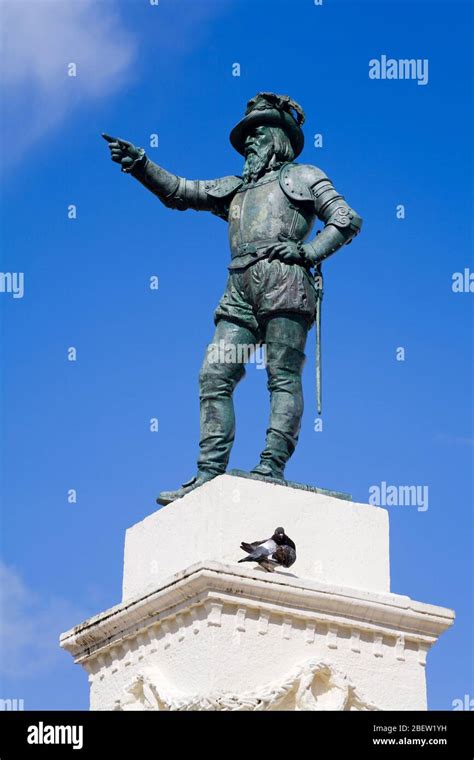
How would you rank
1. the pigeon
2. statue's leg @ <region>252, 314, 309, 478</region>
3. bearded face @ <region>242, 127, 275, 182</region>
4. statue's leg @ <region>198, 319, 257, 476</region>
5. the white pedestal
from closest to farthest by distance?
1. the white pedestal
2. the pigeon
3. statue's leg @ <region>252, 314, 309, 478</region>
4. statue's leg @ <region>198, 319, 257, 476</region>
5. bearded face @ <region>242, 127, 275, 182</region>

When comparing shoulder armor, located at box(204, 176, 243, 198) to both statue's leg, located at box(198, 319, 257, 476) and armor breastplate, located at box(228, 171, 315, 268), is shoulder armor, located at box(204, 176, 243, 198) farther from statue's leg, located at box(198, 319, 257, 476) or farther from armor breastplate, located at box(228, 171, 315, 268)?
statue's leg, located at box(198, 319, 257, 476)

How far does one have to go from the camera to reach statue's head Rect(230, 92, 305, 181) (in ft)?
48.7

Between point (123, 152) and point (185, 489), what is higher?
point (123, 152)

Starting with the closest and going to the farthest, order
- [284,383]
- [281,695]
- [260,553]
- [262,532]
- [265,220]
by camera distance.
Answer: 1. [281,695]
2. [260,553]
3. [262,532]
4. [284,383]
5. [265,220]

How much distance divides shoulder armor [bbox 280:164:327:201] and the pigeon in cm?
330

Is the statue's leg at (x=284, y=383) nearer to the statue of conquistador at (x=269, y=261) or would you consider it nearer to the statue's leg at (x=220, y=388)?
the statue of conquistador at (x=269, y=261)

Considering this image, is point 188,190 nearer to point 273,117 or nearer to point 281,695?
point 273,117

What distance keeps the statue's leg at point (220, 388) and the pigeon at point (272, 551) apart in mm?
1234

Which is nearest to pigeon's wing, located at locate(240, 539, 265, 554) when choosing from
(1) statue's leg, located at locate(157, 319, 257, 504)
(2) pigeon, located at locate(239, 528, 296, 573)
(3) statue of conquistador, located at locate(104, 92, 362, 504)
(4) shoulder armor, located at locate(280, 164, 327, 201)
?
(2) pigeon, located at locate(239, 528, 296, 573)

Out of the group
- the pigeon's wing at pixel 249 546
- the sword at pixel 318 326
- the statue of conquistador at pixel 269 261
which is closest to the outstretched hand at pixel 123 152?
the statue of conquistador at pixel 269 261

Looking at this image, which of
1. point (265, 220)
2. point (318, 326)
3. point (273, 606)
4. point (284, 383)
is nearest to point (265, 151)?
point (265, 220)

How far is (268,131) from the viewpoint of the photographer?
1492cm

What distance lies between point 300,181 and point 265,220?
0.49m
